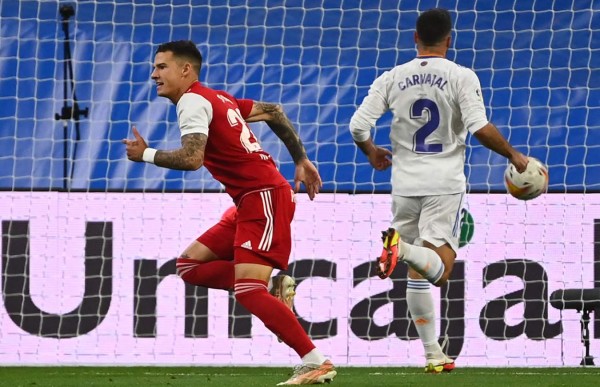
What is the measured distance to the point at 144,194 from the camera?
28.0ft

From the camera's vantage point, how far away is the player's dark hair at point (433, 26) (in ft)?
20.9

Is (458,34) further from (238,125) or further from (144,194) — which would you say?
(238,125)

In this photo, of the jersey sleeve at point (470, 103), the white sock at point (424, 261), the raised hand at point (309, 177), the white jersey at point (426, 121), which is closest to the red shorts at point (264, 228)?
the raised hand at point (309, 177)

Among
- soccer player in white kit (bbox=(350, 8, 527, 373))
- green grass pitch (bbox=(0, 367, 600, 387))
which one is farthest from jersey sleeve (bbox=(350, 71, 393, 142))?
green grass pitch (bbox=(0, 367, 600, 387))

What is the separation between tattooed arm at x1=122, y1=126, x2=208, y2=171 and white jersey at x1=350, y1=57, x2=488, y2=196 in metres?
1.30

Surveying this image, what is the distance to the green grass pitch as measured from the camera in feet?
20.7

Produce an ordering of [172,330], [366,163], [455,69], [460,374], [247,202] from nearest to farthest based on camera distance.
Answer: [247,202] < [455,69] < [460,374] < [172,330] < [366,163]

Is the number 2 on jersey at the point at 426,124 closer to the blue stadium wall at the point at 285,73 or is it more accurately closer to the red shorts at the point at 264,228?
the red shorts at the point at 264,228

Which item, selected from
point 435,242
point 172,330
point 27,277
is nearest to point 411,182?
point 435,242

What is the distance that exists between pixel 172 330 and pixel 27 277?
98 cm

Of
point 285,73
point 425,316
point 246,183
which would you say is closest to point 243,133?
point 246,183

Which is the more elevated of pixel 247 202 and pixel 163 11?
pixel 163 11

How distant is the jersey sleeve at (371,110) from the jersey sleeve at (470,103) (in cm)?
42

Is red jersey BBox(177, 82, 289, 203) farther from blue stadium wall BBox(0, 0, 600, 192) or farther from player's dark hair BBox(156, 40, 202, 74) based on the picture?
blue stadium wall BBox(0, 0, 600, 192)
